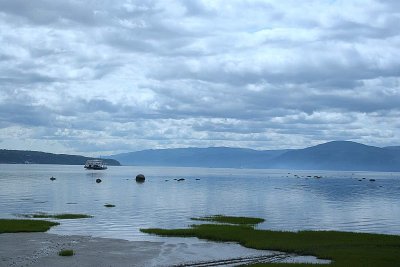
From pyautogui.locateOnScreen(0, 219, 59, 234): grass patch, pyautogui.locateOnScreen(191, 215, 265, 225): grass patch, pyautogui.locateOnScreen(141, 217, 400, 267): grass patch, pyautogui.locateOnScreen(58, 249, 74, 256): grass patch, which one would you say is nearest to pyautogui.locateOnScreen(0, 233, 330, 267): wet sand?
pyautogui.locateOnScreen(58, 249, 74, 256): grass patch

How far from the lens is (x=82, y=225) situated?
73.9 metres

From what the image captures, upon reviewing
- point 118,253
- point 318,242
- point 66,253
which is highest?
point 318,242

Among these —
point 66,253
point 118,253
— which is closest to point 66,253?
point 66,253

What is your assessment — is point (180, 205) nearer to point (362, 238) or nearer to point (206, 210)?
point (206, 210)

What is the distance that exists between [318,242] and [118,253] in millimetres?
21919

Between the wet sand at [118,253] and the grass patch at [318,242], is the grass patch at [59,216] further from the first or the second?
the wet sand at [118,253]

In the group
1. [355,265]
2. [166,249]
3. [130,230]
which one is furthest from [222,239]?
[355,265]

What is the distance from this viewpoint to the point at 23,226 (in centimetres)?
6831

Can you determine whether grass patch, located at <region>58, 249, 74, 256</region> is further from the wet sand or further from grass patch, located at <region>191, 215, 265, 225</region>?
grass patch, located at <region>191, 215, 265, 225</region>

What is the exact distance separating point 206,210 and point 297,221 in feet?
75.6

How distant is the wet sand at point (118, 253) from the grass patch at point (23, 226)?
478 centimetres

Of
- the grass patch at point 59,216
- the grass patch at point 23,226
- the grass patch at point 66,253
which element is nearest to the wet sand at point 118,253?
the grass patch at point 66,253

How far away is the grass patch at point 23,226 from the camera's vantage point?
6531 centimetres

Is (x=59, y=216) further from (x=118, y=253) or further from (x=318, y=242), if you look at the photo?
(x=318, y=242)
